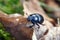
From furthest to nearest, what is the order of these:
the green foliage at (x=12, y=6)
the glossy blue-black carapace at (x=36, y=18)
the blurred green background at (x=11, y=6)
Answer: the green foliage at (x=12, y=6) < the blurred green background at (x=11, y=6) < the glossy blue-black carapace at (x=36, y=18)

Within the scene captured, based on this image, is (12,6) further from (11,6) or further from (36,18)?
(36,18)

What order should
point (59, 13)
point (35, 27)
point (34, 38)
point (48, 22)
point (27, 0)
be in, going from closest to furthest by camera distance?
point (34, 38) < point (35, 27) < point (48, 22) < point (27, 0) < point (59, 13)

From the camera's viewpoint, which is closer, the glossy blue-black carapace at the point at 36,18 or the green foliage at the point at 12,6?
the glossy blue-black carapace at the point at 36,18

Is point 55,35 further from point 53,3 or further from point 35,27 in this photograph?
point 53,3

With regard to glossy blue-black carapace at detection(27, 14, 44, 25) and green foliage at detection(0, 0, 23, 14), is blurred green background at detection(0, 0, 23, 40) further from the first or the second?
glossy blue-black carapace at detection(27, 14, 44, 25)

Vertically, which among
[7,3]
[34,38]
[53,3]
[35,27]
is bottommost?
[34,38]

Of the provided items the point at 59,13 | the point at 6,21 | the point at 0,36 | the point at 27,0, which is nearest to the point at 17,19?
the point at 6,21

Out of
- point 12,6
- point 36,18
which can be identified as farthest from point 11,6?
point 36,18

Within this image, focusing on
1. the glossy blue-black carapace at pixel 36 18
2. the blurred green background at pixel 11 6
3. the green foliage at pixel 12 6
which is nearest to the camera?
the glossy blue-black carapace at pixel 36 18

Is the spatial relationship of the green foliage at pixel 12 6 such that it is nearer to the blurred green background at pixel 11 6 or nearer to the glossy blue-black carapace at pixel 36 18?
the blurred green background at pixel 11 6

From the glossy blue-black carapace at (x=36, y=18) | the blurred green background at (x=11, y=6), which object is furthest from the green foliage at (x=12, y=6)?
the glossy blue-black carapace at (x=36, y=18)

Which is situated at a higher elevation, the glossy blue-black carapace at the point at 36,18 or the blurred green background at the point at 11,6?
the blurred green background at the point at 11,6
